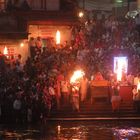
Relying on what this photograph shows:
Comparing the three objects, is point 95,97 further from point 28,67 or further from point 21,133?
point 21,133

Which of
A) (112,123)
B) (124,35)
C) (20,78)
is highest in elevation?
(124,35)

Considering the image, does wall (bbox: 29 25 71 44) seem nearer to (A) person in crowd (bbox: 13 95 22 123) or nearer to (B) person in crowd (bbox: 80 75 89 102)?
(B) person in crowd (bbox: 80 75 89 102)

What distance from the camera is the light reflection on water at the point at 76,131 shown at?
2736 cm

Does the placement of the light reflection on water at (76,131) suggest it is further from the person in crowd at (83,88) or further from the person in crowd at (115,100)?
the person in crowd at (83,88)

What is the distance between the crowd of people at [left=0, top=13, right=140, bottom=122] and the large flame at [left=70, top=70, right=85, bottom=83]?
35 cm

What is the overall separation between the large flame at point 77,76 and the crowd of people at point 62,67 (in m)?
0.35

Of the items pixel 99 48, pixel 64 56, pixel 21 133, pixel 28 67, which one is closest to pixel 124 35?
pixel 99 48

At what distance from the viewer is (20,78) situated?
3553cm

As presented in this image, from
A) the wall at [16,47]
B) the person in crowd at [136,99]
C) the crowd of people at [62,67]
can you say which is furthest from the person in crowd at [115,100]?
the wall at [16,47]

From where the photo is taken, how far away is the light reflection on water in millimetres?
27359

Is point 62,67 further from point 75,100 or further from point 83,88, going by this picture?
point 75,100

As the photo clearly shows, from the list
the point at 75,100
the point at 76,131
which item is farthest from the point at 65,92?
the point at 76,131

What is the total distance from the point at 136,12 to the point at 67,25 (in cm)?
999

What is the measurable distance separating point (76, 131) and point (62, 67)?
9.09m
